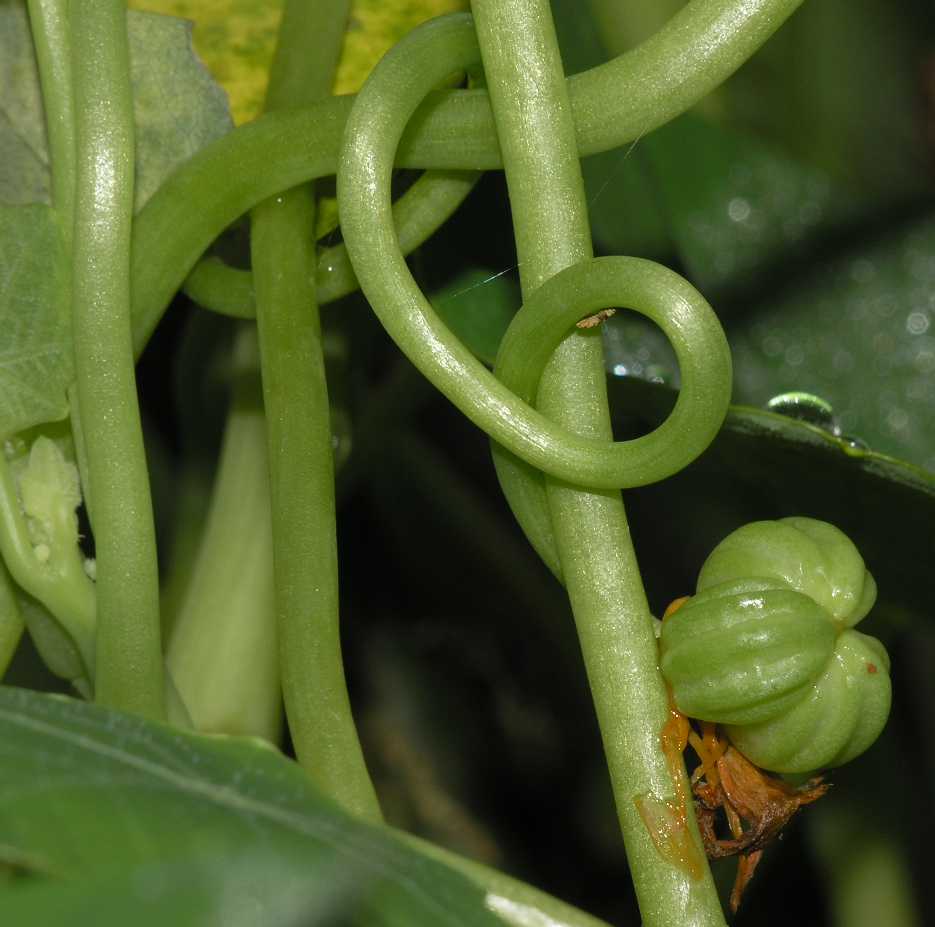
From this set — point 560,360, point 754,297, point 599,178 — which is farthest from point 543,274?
point 754,297

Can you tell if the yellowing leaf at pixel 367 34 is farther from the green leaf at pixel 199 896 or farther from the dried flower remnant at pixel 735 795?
the green leaf at pixel 199 896

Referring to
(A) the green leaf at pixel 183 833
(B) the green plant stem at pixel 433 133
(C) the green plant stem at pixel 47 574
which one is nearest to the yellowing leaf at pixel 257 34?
(B) the green plant stem at pixel 433 133

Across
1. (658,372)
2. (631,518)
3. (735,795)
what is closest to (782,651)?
(735,795)

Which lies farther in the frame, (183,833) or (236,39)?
(236,39)

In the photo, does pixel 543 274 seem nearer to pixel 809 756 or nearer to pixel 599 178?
pixel 809 756

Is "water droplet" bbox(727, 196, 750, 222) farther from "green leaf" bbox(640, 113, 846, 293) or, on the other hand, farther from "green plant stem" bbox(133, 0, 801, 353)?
"green plant stem" bbox(133, 0, 801, 353)

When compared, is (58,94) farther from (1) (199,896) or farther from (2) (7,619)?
(1) (199,896)

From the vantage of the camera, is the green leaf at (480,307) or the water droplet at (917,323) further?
the water droplet at (917,323)
